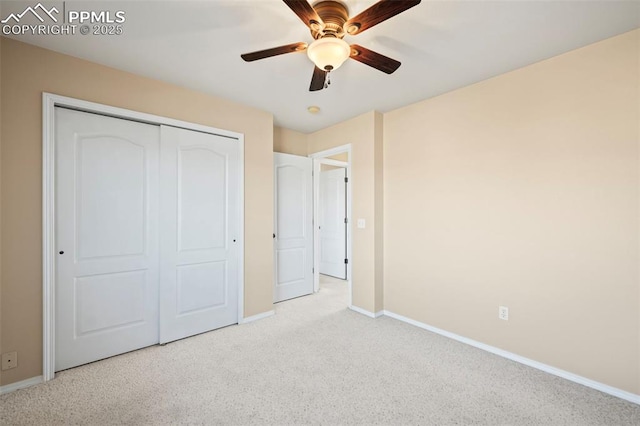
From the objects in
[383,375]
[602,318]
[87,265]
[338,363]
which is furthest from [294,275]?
[602,318]

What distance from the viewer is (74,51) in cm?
218

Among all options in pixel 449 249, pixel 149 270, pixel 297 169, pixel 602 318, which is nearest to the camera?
pixel 602 318

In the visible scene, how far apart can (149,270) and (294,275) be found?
1989 millimetres

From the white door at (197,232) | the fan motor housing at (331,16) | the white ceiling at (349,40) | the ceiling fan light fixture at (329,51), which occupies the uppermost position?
the white ceiling at (349,40)

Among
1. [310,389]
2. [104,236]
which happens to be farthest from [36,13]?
[310,389]

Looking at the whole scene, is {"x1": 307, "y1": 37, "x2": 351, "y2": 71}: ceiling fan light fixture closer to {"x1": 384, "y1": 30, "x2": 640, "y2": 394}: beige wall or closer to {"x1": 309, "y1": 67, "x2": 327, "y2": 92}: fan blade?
{"x1": 309, "y1": 67, "x2": 327, "y2": 92}: fan blade

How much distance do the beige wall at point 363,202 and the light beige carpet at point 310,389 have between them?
803 mm

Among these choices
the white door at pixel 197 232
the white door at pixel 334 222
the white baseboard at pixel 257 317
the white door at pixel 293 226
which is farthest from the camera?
the white door at pixel 334 222

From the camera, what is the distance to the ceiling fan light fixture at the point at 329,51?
1608 mm

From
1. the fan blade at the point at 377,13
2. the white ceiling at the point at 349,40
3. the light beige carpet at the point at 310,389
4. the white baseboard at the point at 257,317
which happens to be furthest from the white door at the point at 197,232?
the fan blade at the point at 377,13

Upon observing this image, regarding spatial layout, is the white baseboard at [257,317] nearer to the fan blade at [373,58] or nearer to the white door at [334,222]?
the white door at [334,222]

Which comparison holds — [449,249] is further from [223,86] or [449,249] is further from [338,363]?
[223,86]

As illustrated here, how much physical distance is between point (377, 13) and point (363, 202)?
2.30m
